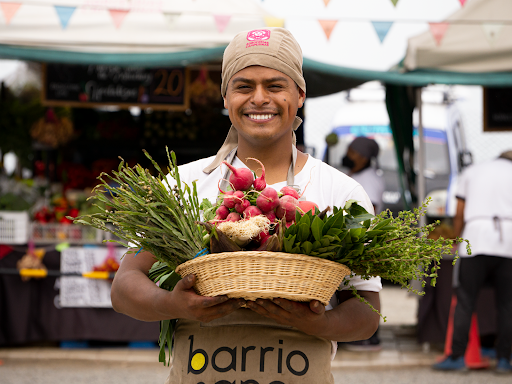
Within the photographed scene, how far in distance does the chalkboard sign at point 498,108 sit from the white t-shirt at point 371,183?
1.62 meters

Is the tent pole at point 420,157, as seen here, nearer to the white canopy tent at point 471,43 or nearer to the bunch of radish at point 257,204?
the white canopy tent at point 471,43

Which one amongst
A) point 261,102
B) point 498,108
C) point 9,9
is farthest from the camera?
point 498,108

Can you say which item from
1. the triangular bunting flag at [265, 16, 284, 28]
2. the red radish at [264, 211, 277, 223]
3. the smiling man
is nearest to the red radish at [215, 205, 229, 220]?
the red radish at [264, 211, 277, 223]

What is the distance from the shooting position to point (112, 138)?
739 centimetres

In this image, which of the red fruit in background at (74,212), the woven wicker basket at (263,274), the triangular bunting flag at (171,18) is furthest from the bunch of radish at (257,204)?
the red fruit in background at (74,212)

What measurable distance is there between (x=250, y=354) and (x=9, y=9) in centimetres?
457

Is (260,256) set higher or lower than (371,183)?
lower

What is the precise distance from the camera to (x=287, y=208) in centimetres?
165

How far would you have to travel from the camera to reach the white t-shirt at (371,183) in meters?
6.30

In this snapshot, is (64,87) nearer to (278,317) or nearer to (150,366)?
(150,366)

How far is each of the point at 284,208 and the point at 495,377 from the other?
184 inches

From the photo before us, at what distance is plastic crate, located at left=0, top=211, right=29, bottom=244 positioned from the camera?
596cm

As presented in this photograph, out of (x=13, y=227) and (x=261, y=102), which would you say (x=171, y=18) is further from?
(x=261, y=102)

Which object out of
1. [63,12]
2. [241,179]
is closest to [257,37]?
[241,179]
